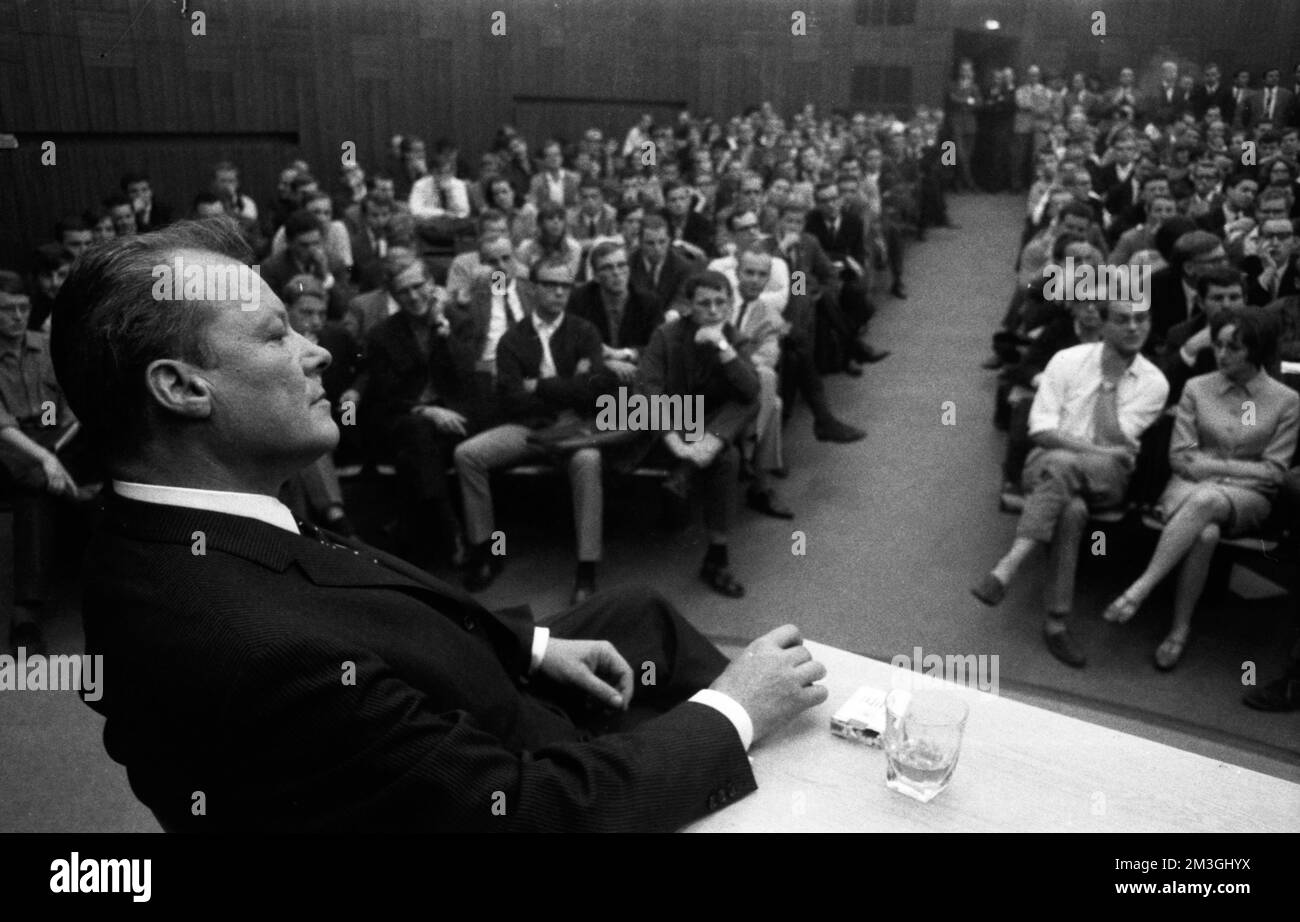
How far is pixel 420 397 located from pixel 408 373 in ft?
0.34

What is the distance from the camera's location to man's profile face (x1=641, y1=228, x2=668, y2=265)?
191 inches

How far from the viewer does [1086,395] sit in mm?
3271

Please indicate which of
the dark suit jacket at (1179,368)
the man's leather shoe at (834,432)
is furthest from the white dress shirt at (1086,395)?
the man's leather shoe at (834,432)

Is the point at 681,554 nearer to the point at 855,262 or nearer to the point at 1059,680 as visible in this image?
the point at 1059,680

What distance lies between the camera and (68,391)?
1.12 metres

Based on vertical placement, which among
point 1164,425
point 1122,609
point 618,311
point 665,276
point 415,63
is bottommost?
point 1122,609

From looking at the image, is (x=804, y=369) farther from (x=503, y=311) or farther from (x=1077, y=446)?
(x=1077, y=446)

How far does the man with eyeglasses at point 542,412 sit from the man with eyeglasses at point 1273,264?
262 cm

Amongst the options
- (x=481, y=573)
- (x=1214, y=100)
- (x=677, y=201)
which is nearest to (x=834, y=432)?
(x=481, y=573)

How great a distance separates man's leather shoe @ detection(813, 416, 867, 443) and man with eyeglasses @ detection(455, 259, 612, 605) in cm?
133

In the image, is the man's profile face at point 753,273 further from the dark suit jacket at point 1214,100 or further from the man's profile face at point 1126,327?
the dark suit jacket at point 1214,100

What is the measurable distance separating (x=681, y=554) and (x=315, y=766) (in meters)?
2.80

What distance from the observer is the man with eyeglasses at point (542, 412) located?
3.46 metres
